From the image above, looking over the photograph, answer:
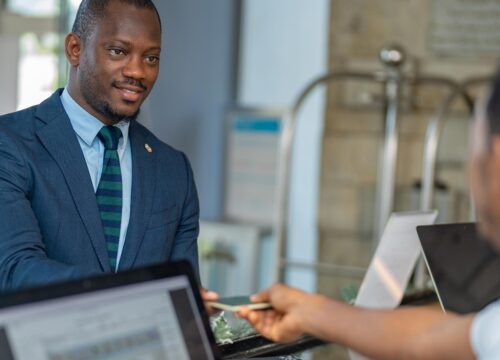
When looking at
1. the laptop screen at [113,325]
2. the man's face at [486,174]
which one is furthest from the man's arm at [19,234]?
the man's face at [486,174]

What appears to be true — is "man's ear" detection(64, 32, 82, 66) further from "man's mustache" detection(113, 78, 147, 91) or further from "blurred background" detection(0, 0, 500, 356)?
"blurred background" detection(0, 0, 500, 356)

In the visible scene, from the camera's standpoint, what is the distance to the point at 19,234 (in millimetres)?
1916

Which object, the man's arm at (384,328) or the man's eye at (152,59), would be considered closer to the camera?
the man's arm at (384,328)

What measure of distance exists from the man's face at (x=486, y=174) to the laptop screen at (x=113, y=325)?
423 millimetres

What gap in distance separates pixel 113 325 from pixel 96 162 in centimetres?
96

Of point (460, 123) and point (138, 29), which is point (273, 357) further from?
point (460, 123)

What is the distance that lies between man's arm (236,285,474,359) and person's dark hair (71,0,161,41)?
91cm

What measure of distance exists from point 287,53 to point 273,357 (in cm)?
378

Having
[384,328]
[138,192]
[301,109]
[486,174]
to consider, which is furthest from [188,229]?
[301,109]

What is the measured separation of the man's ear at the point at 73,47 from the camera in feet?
7.20

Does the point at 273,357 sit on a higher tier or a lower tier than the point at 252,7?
lower

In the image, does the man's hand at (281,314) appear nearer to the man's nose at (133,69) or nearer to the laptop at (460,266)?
the laptop at (460,266)

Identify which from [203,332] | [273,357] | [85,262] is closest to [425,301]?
[273,357]

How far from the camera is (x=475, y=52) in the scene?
5.42 meters
